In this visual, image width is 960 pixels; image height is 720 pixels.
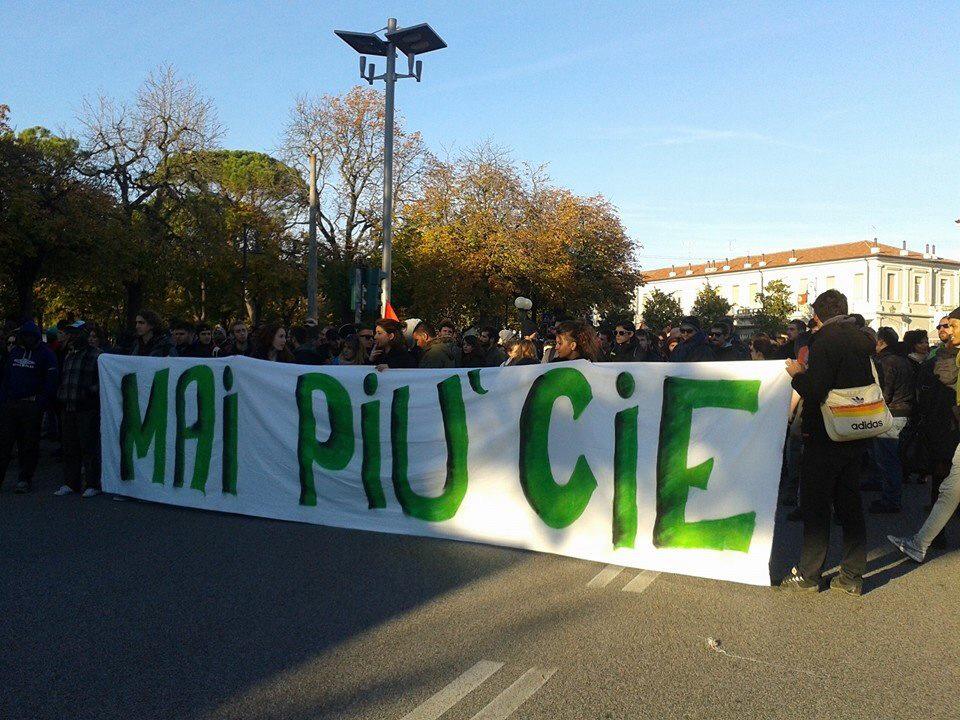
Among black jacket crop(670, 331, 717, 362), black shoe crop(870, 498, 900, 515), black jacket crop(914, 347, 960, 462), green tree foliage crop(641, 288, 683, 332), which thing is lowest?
black shoe crop(870, 498, 900, 515)

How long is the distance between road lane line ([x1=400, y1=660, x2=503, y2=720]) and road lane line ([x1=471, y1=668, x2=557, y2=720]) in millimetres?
137

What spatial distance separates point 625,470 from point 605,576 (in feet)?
2.37

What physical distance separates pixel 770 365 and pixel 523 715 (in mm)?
3064

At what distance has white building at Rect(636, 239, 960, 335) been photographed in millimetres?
94438

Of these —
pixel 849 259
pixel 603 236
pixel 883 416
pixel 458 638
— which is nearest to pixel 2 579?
pixel 458 638

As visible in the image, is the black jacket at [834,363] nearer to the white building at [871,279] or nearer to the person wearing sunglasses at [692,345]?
the person wearing sunglasses at [692,345]

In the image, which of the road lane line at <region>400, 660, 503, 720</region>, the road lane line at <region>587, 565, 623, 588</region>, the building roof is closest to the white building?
the building roof

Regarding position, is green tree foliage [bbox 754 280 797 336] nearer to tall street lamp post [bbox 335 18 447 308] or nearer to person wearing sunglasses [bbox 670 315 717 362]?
tall street lamp post [bbox 335 18 447 308]

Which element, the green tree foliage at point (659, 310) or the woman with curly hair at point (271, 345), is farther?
the green tree foliage at point (659, 310)

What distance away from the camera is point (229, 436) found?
8320mm

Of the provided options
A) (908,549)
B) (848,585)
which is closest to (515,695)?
(848,585)

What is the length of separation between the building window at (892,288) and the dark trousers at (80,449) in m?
96.9

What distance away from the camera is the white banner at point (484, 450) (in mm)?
5973

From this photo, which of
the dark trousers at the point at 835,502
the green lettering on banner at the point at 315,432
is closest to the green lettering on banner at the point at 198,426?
the green lettering on banner at the point at 315,432
